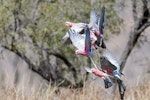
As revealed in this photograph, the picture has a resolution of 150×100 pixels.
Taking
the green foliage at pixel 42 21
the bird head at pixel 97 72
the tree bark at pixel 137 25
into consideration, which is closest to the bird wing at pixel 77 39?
the bird head at pixel 97 72

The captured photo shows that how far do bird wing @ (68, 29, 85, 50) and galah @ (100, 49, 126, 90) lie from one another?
0.10 metres

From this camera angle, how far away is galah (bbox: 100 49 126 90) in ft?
6.94

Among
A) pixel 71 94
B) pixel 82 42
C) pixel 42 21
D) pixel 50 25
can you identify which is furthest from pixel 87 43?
pixel 42 21

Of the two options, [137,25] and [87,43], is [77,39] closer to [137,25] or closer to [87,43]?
[87,43]

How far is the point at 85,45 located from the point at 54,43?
25.9ft

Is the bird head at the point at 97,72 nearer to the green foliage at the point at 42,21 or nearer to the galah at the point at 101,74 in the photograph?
the galah at the point at 101,74

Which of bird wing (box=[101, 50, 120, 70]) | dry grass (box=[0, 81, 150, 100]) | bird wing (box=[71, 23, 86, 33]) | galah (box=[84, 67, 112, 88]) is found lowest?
dry grass (box=[0, 81, 150, 100])

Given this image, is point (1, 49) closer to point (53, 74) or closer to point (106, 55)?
point (53, 74)

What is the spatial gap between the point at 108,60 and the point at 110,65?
2cm

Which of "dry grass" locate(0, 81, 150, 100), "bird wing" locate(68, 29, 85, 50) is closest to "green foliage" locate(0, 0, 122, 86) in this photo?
"dry grass" locate(0, 81, 150, 100)

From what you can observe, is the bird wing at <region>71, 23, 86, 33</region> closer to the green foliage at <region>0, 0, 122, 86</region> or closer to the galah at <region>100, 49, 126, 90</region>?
the galah at <region>100, 49, 126, 90</region>

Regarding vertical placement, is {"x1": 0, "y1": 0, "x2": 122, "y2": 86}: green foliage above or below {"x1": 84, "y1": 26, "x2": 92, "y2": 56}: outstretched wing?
below

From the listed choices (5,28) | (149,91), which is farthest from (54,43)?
(149,91)

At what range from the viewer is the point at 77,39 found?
2148 millimetres
